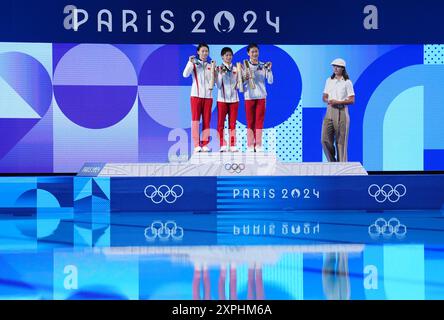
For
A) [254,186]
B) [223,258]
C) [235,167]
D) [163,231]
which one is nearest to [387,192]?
[254,186]

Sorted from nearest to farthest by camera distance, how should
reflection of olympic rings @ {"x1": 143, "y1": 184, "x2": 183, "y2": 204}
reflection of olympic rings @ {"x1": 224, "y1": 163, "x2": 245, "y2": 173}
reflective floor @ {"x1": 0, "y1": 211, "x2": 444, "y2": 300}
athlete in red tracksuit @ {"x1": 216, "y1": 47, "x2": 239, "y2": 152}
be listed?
reflective floor @ {"x1": 0, "y1": 211, "x2": 444, "y2": 300}
reflection of olympic rings @ {"x1": 143, "y1": 184, "x2": 183, "y2": 204}
reflection of olympic rings @ {"x1": 224, "y1": 163, "x2": 245, "y2": 173}
athlete in red tracksuit @ {"x1": 216, "y1": 47, "x2": 239, "y2": 152}

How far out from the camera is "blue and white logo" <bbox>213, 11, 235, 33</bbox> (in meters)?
9.87

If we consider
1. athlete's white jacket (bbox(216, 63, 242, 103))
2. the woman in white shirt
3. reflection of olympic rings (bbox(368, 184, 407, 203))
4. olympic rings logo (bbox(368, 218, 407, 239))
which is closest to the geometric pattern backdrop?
the woman in white shirt

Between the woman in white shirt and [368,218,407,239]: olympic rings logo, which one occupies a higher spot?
the woman in white shirt

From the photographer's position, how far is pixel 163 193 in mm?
7969

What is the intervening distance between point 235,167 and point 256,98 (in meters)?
0.99

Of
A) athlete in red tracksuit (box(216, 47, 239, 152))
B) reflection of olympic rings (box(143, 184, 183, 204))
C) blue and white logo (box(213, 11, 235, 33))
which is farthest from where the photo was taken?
blue and white logo (box(213, 11, 235, 33))

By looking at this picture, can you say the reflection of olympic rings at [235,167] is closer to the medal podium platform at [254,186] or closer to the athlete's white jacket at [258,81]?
the medal podium platform at [254,186]

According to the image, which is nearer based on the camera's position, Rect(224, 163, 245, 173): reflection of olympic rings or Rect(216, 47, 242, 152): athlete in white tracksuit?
Rect(224, 163, 245, 173): reflection of olympic rings

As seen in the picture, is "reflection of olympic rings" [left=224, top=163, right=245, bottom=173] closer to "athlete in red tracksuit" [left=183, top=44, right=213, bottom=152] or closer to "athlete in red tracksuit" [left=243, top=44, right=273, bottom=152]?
"athlete in red tracksuit" [left=243, top=44, right=273, bottom=152]

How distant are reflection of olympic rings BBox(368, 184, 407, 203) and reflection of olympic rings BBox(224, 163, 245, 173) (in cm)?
162

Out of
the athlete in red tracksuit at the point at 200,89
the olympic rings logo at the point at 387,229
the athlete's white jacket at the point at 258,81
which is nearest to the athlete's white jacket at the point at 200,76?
the athlete in red tracksuit at the point at 200,89

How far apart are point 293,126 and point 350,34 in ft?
5.41

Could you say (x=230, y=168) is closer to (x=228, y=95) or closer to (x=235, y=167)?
(x=235, y=167)
